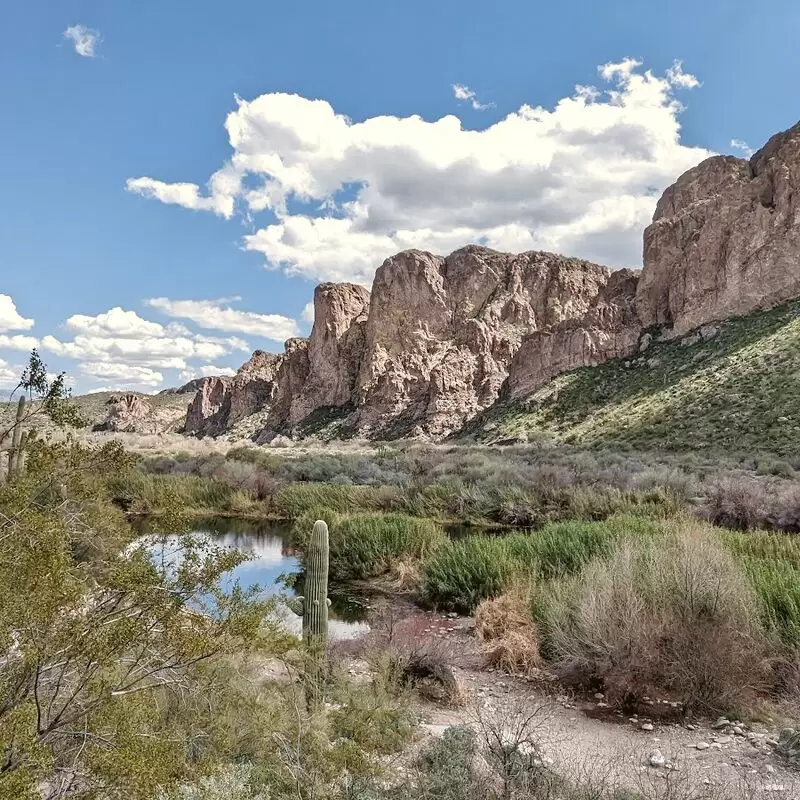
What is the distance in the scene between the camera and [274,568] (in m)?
13.8

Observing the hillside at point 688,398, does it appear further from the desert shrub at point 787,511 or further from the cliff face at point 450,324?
the desert shrub at point 787,511

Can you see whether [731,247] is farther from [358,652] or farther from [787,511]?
[358,652]

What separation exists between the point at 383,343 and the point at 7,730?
273 ft

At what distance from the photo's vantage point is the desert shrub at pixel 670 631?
616cm

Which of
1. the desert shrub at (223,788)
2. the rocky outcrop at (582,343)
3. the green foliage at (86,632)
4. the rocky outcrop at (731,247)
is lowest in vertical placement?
the desert shrub at (223,788)

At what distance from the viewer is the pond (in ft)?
30.6

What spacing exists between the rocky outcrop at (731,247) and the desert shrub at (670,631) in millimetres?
49199

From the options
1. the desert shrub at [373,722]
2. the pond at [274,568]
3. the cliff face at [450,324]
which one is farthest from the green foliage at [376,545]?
the cliff face at [450,324]

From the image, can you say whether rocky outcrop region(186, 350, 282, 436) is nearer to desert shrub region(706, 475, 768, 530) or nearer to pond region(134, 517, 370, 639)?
pond region(134, 517, 370, 639)

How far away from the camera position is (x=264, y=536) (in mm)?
17609

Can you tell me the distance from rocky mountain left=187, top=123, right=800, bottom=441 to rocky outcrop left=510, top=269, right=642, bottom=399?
0.42 ft

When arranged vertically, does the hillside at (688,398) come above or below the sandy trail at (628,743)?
above

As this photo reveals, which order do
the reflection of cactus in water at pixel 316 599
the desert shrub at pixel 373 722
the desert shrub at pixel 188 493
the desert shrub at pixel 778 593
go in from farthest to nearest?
the desert shrub at pixel 188 493 → the reflection of cactus in water at pixel 316 599 → the desert shrub at pixel 778 593 → the desert shrub at pixel 373 722

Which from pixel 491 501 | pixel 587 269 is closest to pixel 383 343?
pixel 587 269
